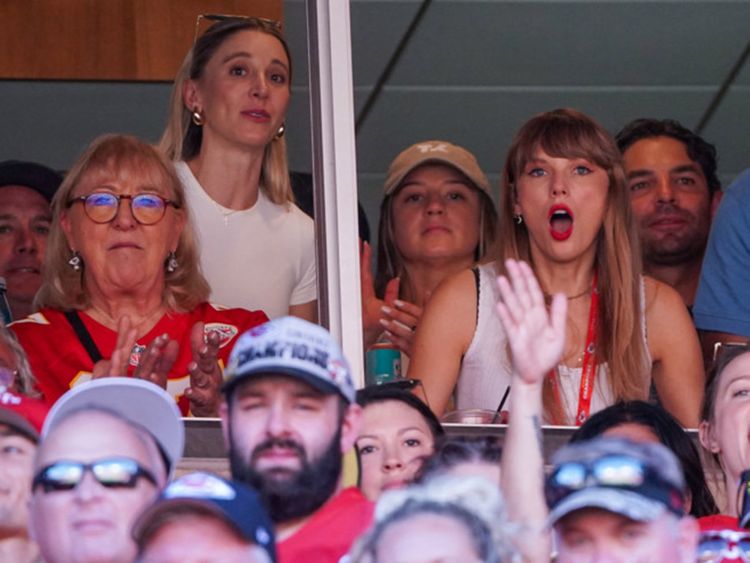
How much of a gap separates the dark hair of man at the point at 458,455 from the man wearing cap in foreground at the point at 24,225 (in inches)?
66.2

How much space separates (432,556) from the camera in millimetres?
2715

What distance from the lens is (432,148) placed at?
5117mm

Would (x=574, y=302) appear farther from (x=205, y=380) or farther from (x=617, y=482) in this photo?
(x=617, y=482)

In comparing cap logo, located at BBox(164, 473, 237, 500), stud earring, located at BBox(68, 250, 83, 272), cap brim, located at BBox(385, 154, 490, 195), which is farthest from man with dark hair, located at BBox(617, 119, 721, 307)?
cap logo, located at BBox(164, 473, 237, 500)

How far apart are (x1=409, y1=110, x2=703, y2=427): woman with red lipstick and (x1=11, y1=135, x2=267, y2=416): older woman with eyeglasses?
481 mm

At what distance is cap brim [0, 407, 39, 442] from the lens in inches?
126

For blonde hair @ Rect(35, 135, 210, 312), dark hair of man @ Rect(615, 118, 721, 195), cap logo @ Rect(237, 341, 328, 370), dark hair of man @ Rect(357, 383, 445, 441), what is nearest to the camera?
cap logo @ Rect(237, 341, 328, 370)

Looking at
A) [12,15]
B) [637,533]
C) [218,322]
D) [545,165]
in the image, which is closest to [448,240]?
[545,165]

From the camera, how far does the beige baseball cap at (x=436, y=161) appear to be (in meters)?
5.05

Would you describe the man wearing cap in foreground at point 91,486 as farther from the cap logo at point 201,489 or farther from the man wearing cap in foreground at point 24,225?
the man wearing cap in foreground at point 24,225

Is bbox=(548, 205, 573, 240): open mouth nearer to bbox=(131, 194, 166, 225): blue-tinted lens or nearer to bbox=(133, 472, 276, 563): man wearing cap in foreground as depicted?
bbox=(131, 194, 166, 225): blue-tinted lens

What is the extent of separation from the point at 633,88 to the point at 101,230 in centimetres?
298

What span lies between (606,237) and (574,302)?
177 millimetres

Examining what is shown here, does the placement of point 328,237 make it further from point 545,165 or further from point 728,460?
point 728,460
